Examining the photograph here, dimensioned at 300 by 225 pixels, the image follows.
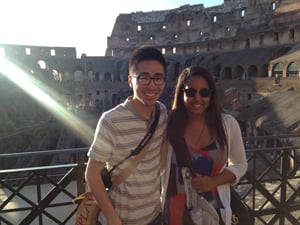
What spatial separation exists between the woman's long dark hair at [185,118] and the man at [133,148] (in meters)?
0.11

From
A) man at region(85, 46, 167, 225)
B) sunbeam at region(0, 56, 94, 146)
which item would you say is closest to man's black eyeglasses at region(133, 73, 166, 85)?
man at region(85, 46, 167, 225)

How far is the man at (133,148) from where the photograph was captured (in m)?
1.98

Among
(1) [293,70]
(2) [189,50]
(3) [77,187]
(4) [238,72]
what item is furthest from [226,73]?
(3) [77,187]

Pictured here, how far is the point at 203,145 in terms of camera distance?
2.25 meters

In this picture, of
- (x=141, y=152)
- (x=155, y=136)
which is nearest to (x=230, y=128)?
(x=155, y=136)

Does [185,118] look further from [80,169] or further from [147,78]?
[80,169]

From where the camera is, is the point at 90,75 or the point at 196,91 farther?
the point at 90,75

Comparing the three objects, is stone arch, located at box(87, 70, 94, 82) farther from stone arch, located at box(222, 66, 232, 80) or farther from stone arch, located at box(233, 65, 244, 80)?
stone arch, located at box(233, 65, 244, 80)

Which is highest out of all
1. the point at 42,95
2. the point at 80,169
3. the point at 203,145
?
the point at 203,145

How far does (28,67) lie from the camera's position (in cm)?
3972

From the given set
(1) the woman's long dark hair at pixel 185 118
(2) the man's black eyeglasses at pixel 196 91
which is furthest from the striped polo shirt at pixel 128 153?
(2) the man's black eyeglasses at pixel 196 91

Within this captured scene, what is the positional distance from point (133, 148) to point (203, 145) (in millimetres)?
572

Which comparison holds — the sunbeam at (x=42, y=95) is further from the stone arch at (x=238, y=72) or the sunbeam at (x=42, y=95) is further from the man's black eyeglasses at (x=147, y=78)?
the man's black eyeglasses at (x=147, y=78)

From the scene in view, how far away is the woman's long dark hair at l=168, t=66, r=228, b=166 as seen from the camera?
2.18 m
